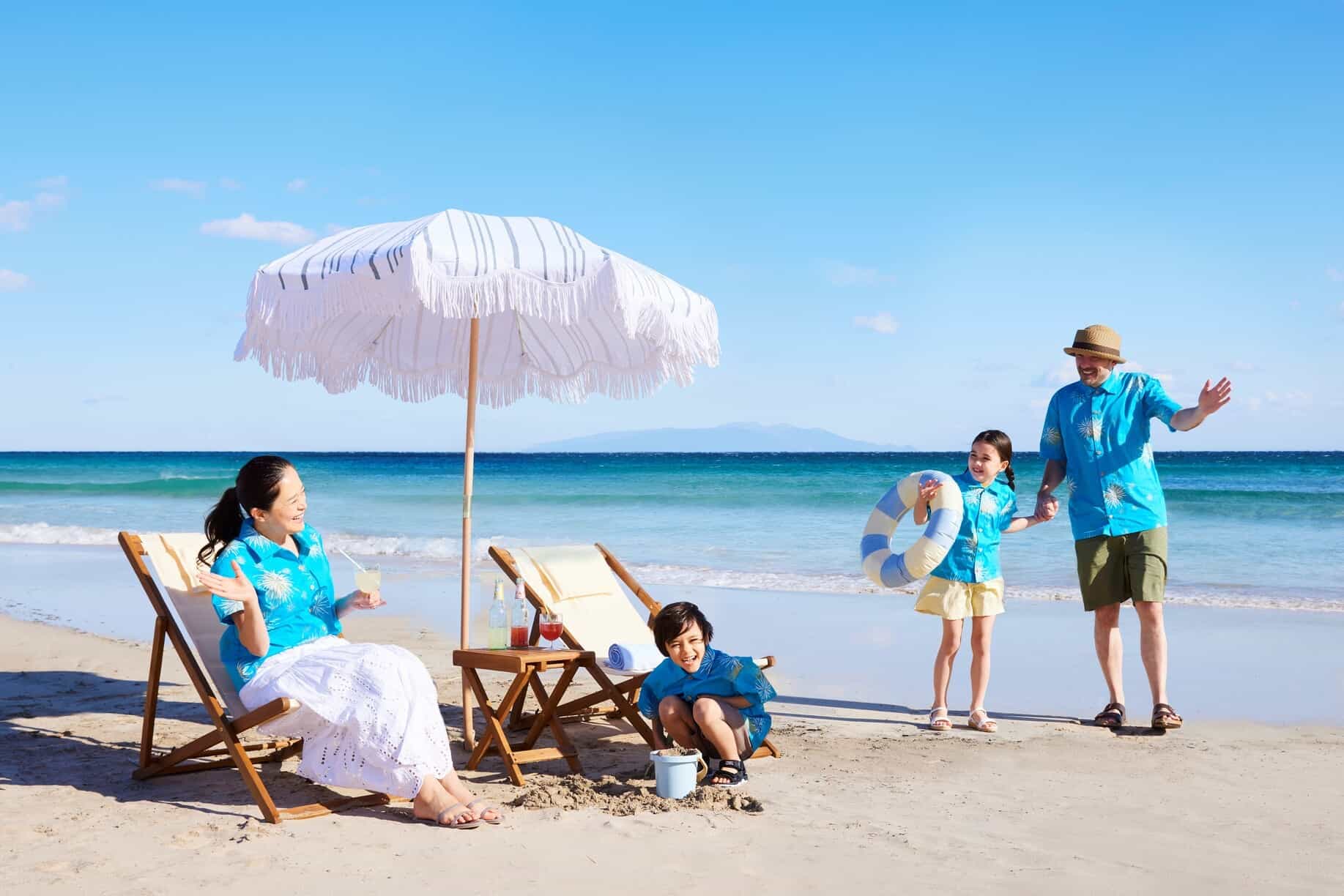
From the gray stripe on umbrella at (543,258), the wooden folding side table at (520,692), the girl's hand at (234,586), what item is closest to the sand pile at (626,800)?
the wooden folding side table at (520,692)

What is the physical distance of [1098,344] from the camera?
491 cm

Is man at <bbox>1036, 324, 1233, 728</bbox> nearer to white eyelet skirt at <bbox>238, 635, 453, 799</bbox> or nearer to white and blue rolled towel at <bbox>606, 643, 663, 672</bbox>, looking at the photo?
white and blue rolled towel at <bbox>606, 643, 663, 672</bbox>

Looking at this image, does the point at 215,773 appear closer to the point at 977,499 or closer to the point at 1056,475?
the point at 977,499

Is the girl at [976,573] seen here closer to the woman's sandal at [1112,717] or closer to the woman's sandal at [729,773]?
the woman's sandal at [1112,717]

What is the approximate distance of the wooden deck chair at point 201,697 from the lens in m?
3.46

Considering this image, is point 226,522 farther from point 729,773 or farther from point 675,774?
point 729,773

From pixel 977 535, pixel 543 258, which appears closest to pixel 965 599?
pixel 977 535

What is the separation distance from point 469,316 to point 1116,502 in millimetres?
2920

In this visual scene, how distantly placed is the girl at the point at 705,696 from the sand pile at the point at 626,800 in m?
0.21

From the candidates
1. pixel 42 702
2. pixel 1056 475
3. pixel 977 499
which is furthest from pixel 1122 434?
pixel 42 702

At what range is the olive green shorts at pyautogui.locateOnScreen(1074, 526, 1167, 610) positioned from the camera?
190 inches

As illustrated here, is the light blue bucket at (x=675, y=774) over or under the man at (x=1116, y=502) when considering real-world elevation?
under

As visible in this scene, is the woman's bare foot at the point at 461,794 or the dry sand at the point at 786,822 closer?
the dry sand at the point at 786,822

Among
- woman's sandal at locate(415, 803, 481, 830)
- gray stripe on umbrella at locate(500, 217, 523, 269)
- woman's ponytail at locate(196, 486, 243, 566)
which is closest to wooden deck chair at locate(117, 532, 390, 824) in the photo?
woman's ponytail at locate(196, 486, 243, 566)
